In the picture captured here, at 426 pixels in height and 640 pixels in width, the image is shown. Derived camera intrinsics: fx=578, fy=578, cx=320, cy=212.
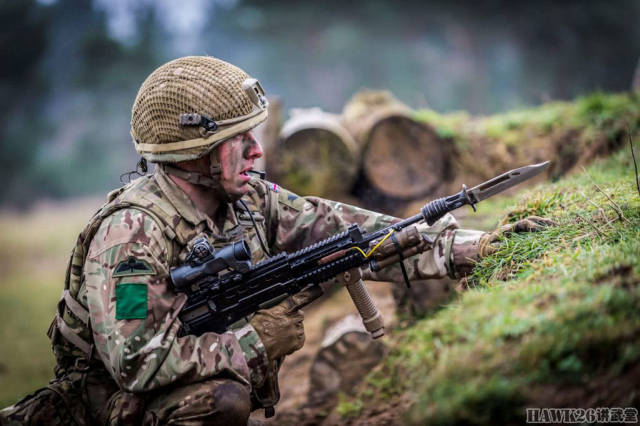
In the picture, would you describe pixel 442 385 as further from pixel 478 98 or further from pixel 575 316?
pixel 478 98

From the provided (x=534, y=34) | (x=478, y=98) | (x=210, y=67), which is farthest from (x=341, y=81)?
(x=210, y=67)

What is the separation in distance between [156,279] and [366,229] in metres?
1.45

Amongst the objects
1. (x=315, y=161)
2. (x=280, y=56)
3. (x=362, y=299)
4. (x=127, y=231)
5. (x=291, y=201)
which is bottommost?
(x=362, y=299)

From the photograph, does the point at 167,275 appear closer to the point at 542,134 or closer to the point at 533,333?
the point at 533,333

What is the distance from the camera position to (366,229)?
404cm

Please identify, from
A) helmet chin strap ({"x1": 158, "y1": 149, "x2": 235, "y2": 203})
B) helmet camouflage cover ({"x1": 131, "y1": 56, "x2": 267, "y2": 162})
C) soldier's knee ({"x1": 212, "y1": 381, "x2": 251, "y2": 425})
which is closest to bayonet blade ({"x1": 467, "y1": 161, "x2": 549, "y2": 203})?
helmet camouflage cover ({"x1": 131, "y1": 56, "x2": 267, "y2": 162})

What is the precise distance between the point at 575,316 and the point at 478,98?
1677 centimetres

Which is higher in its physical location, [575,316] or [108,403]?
[108,403]

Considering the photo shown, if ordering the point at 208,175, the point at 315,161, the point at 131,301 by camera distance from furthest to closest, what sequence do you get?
the point at 315,161 < the point at 208,175 < the point at 131,301

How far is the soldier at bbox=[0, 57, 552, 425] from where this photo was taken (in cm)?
331

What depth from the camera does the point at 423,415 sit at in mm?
2322
